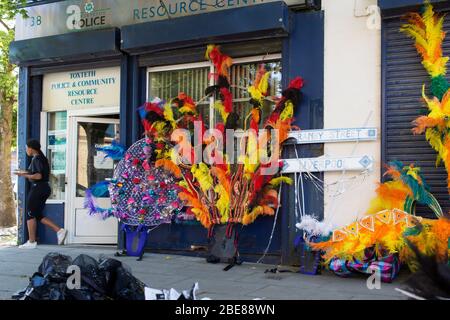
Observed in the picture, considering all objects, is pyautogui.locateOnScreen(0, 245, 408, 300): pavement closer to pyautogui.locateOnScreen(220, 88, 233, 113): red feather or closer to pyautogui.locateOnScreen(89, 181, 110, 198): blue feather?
pyautogui.locateOnScreen(89, 181, 110, 198): blue feather

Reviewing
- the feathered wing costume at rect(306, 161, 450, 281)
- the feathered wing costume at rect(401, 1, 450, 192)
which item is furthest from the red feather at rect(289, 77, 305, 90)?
the feathered wing costume at rect(306, 161, 450, 281)

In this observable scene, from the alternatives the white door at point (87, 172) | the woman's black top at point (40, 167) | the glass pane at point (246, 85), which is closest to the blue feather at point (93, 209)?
the white door at point (87, 172)

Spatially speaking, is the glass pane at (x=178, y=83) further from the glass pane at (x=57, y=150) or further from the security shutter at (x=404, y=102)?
the security shutter at (x=404, y=102)

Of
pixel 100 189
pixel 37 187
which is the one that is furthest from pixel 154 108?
pixel 37 187

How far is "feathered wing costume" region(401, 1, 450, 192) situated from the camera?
6.38m

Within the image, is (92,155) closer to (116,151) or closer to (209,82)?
(116,151)

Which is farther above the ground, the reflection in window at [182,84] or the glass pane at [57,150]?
the reflection in window at [182,84]

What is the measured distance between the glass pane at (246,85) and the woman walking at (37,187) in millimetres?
3080

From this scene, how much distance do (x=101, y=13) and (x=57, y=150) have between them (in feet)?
8.37

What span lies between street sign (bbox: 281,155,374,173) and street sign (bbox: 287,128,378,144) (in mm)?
242

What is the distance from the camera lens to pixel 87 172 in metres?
9.81

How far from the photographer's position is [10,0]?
9.26 metres

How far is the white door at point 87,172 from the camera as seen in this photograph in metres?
9.63
